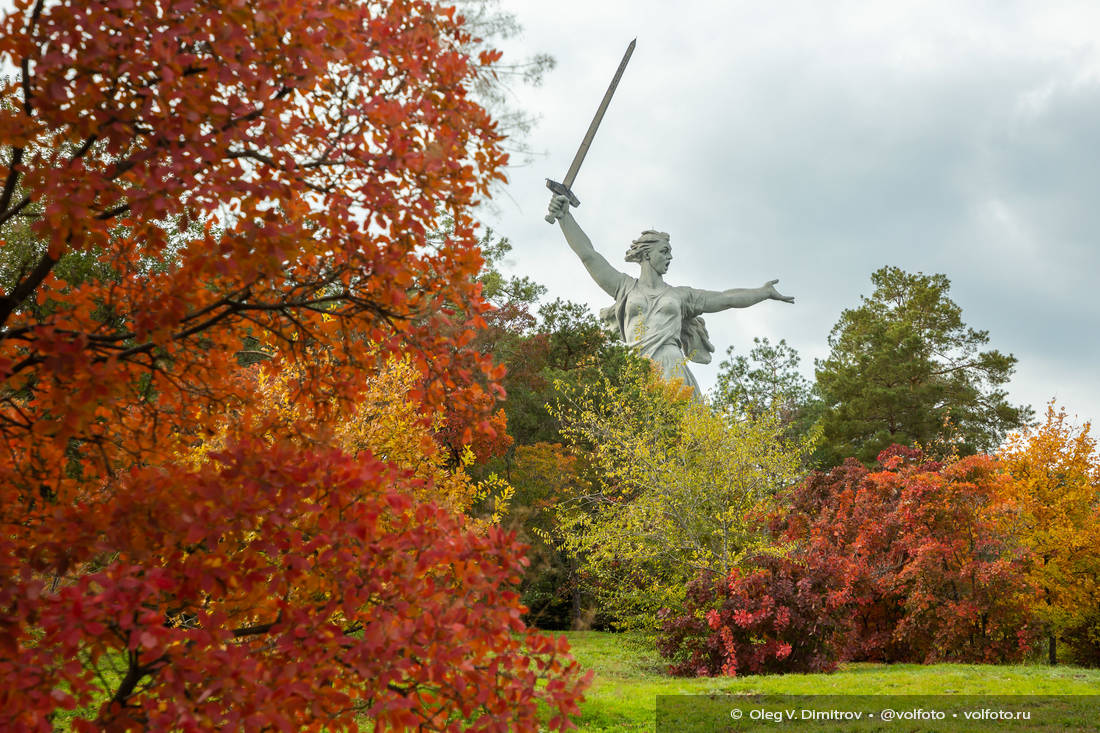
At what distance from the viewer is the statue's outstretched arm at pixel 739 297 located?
20.8 metres

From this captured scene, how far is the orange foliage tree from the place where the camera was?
6.37 feet

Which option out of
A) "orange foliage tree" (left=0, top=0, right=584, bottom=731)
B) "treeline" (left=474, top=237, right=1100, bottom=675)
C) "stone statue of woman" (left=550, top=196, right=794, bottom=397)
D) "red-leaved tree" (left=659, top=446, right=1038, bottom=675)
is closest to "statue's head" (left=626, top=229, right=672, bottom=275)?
"stone statue of woman" (left=550, top=196, right=794, bottom=397)

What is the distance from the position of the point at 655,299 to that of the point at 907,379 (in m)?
10.1

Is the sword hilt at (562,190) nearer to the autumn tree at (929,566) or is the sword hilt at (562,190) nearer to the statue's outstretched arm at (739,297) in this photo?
the statue's outstretched arm at (739,297)

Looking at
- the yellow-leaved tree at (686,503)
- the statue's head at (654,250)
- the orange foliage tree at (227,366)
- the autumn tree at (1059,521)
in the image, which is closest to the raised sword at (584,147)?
the statue's head at (654,250)

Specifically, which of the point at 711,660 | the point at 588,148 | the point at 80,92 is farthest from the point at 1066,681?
the point at 588,148

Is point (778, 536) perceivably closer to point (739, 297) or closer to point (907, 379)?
point (739, 297)

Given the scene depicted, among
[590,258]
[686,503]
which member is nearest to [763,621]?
[686,503]

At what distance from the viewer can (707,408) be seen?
41.3 ft

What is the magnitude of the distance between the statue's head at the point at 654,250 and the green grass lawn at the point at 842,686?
12.7m

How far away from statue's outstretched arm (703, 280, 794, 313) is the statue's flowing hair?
189 centimetres

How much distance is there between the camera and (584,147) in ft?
60.9

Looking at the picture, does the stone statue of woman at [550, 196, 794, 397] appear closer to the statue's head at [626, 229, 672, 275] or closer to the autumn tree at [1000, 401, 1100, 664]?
the statue's head at [626, 229, 672, 275]

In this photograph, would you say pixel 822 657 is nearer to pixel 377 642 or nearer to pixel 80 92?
pixel 377 642
